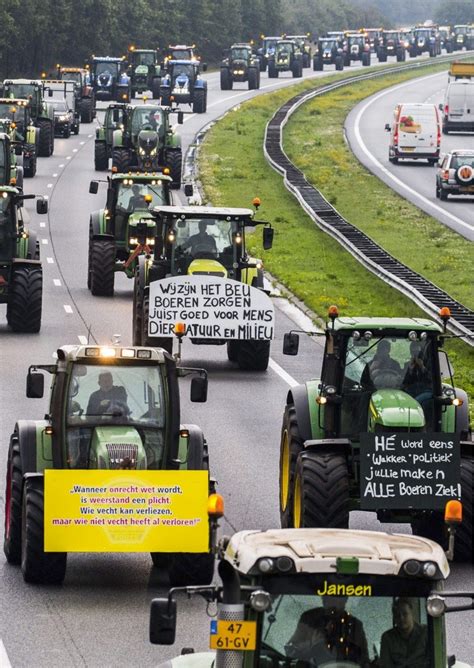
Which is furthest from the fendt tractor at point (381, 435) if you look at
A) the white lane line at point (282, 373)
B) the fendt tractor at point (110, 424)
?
the white lane line at point (282, 373)

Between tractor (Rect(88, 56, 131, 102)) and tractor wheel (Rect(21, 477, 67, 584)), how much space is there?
8214cm

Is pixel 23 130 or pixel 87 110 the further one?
pixel 87 110

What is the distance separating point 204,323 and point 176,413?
1334cm

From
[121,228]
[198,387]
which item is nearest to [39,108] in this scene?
[121,228]

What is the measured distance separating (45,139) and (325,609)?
66321 mm

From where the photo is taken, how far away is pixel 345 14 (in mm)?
193750

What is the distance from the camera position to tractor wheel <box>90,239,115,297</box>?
40969 millimetres

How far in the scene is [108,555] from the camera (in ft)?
61.6

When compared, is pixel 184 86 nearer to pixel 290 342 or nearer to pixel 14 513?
pixel 290 342

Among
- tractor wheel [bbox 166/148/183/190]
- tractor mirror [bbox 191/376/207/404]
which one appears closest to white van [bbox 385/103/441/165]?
tractor wheel [bbox 166/148/183/190]

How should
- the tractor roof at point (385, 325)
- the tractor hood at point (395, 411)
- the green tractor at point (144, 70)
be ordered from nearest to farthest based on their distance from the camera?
the tractor hood at point (395, 411) → the tractor roof at point (385, 325) → the green tractor at point (144, 70)

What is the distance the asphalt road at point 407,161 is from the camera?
204ft

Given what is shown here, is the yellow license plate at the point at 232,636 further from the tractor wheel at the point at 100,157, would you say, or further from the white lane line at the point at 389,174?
the tractor wheel at the point at 100,157

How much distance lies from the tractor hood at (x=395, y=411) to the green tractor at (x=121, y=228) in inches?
872
